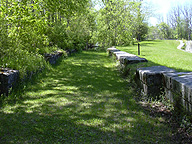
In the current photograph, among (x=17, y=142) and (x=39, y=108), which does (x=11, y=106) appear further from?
(x=17, y=142)

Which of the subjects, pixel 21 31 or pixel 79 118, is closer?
pixel 79 118

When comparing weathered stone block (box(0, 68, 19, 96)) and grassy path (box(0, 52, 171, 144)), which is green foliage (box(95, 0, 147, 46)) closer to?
grassy path (box(0, 52, 171, 144))

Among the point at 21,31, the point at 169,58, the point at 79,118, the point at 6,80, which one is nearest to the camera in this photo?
the point at 79,118

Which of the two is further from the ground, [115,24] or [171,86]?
[115,24]

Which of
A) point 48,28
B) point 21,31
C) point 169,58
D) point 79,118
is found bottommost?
point 79,118

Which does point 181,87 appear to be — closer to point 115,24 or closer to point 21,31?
point 21,31

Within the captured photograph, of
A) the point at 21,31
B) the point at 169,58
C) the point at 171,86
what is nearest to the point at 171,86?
the point at 171,86

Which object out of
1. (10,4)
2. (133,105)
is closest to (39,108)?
(133,105)

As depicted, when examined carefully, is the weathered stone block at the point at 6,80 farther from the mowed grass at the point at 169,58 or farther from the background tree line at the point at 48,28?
the mowed grass at the point at 169,58

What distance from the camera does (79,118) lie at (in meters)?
3.61

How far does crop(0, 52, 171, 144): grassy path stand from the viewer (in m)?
2.93

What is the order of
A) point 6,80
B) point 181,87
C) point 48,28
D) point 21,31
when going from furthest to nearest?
1. point 48,28
2. point 21,31
3. point 6,80
4. point 181,87

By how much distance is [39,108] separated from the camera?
4.09 m

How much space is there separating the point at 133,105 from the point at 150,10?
37.9 meters
